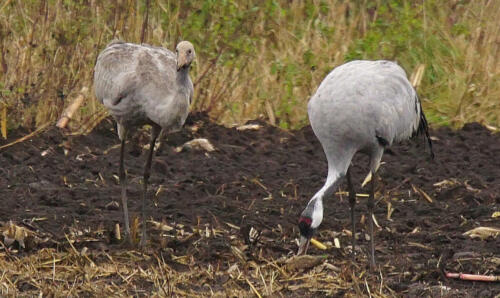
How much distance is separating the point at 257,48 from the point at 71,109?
7.36 feet

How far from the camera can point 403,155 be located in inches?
337

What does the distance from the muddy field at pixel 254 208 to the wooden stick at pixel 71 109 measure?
0.21 m

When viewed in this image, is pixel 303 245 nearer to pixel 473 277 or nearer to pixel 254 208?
pixel 473 277

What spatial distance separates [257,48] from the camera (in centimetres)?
1041

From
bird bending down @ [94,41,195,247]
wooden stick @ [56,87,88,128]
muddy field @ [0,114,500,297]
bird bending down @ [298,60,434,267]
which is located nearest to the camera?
muddy field @ [0,114,500,297]

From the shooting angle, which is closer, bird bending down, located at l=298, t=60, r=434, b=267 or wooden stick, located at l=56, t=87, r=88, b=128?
bird bending down, located at l=298, t=60, r=434, b=267

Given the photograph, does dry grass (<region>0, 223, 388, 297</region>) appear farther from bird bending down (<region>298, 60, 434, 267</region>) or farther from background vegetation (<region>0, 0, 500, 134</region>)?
background vegetation (<region>0, 0, 500, 134</region>)

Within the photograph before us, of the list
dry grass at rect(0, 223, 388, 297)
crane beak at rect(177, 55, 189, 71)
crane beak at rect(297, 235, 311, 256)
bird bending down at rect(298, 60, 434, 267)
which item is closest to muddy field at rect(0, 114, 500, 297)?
dry grass at rect(0, 223, 388, 297)

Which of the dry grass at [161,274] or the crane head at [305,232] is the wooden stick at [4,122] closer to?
the dry grass at [161,274]

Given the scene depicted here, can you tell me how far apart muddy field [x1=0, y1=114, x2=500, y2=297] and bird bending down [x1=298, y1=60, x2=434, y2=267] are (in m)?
0.33

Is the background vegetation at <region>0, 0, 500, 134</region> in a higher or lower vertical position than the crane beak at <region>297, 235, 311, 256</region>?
lower

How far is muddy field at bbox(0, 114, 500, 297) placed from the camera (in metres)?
5.84

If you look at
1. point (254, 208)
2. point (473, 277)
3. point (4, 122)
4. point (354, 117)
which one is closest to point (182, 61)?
point (354, 117)

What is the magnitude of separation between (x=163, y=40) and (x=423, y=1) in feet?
8.74
